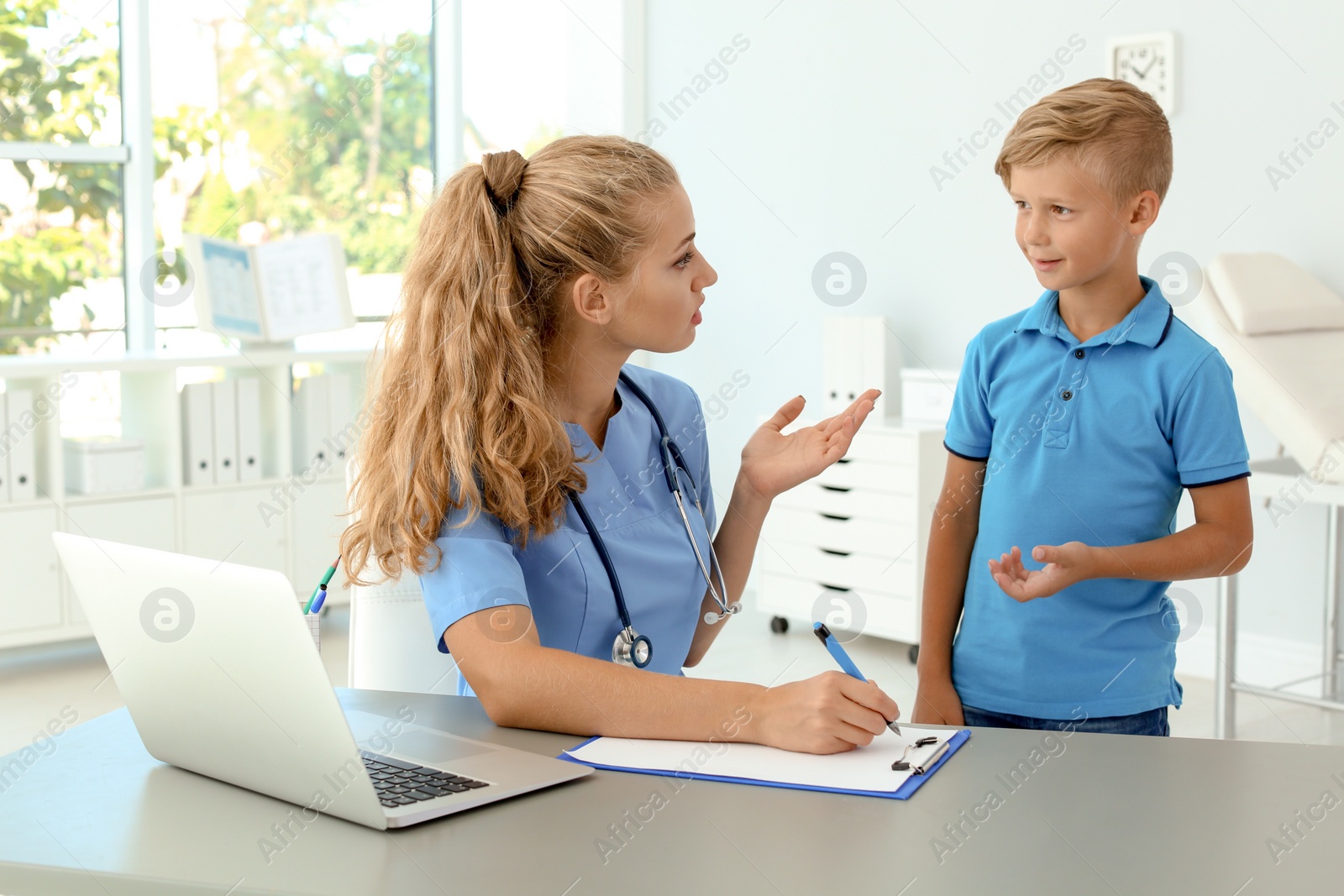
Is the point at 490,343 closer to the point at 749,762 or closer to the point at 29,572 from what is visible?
the point at 749,762

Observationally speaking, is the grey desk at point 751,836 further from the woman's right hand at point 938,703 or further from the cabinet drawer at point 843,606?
the cabinet drawer at point 843,606

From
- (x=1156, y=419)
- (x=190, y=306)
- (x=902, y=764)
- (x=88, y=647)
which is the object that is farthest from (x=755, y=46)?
(x=902, y=764)

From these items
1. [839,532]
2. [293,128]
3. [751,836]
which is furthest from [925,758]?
[293,128]

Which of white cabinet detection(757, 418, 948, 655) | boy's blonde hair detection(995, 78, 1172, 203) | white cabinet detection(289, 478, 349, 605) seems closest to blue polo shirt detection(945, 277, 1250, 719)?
boy's blonde hair detection(995, 78, 1172, 203)

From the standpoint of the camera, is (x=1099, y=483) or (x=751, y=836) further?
(x=1099, y=483)

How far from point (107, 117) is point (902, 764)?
421 cm

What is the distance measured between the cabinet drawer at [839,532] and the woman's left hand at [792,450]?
2300 millimetres

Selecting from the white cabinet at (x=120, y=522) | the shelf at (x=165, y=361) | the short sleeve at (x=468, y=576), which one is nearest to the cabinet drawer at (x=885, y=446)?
the shelf at (x=165, y=361)

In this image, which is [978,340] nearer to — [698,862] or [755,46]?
[698,862]

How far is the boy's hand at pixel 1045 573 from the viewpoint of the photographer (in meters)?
1.26

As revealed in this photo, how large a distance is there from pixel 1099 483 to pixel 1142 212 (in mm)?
316

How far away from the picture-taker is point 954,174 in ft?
13.2

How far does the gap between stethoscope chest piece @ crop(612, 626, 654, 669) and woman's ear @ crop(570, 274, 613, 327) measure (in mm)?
339

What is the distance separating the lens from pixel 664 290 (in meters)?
1.38
